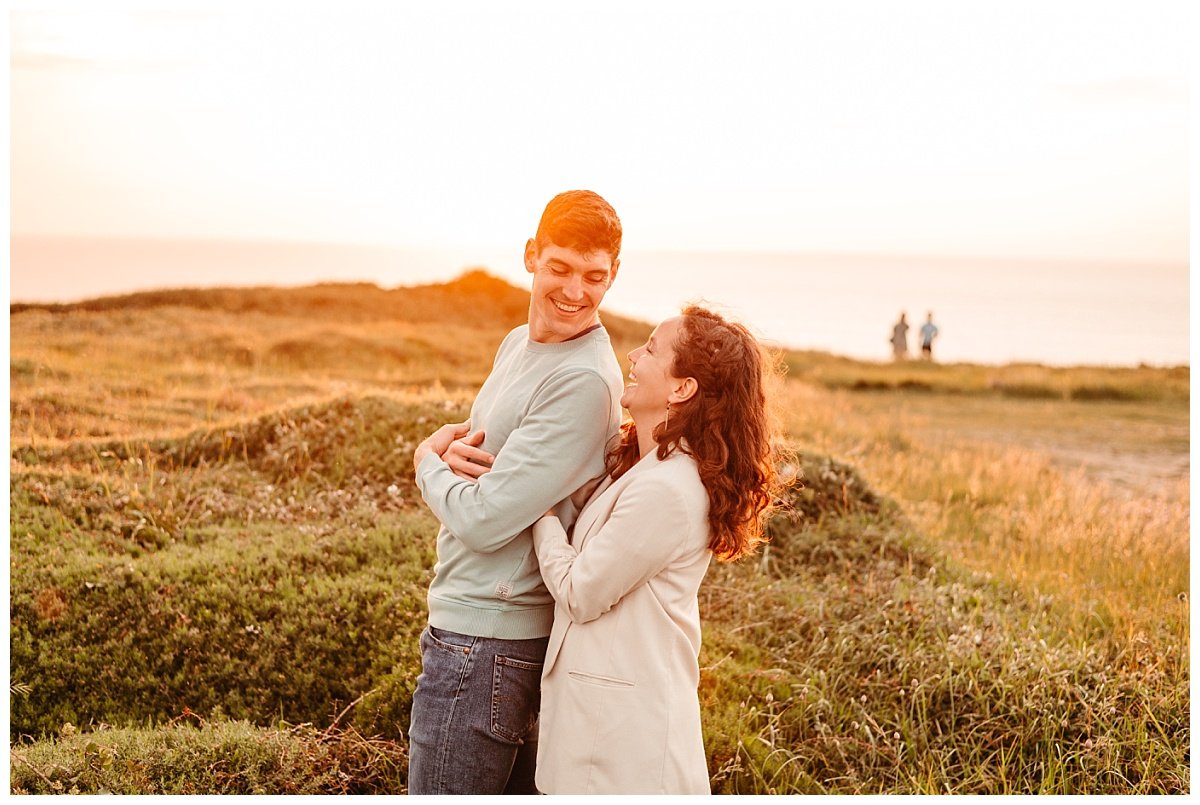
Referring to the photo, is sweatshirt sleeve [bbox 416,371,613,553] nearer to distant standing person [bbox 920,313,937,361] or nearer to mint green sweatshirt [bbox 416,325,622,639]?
mint green sweatshirt [bbox 416,325,622,639]

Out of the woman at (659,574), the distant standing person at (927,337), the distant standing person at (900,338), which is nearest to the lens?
the woman at (659,574)

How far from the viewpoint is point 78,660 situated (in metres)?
5.43

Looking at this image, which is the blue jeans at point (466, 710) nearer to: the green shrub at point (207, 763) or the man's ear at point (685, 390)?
the man's ear at point (685, 390)

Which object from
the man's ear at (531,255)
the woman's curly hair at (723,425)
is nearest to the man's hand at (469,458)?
the woman's curly hair at (723,425)

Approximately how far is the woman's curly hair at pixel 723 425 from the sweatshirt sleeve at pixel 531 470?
0.80 ft

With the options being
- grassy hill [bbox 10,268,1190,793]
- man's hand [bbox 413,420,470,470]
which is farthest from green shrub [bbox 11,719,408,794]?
man's hand [bbox 413,420,470,470]

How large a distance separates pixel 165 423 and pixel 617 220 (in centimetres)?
782

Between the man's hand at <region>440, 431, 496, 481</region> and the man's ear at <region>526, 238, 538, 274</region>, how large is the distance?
544mm

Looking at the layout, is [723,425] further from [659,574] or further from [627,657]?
[627,657]

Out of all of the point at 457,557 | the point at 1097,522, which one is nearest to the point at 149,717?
the point at 457,557

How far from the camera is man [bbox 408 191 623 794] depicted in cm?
308

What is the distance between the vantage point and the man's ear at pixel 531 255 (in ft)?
11.0

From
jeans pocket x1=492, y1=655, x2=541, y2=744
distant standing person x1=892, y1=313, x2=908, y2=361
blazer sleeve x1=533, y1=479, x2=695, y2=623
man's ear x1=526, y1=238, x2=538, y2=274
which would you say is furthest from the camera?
distant standing person x1=892, y1=313, x2=908, y2=361
